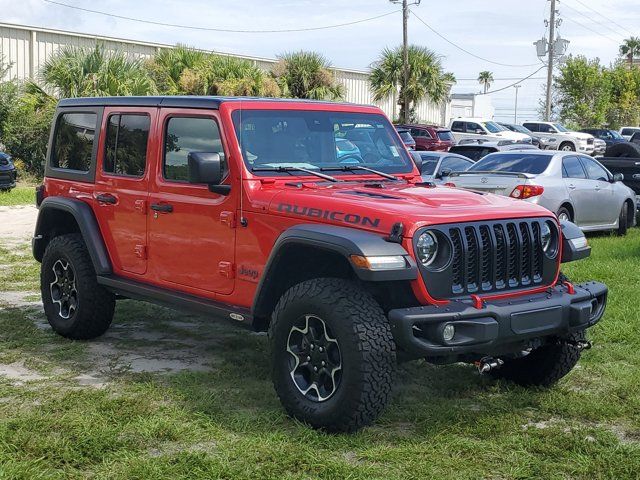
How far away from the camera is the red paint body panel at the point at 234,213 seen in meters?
5.11

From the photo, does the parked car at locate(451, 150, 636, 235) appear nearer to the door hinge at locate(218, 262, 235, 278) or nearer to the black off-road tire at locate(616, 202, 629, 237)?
the black off-road tire at locate(616, 202, 629, 237)

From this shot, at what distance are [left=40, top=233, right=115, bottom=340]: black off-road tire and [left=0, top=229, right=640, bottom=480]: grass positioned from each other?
0.51 ft

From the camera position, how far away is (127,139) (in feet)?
22.0

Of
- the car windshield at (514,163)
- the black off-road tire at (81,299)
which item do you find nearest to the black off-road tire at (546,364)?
the black off-road tire at (81,299)

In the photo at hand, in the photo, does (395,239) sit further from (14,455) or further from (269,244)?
(14,455)

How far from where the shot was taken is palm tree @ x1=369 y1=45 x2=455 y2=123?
45.2 m

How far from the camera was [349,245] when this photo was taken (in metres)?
4.77

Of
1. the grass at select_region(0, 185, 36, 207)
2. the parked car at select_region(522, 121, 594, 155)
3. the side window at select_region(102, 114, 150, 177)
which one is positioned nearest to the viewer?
the side window at select_region(102, 114, 150, 177)

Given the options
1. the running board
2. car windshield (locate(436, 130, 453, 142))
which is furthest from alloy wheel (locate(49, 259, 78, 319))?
car windshield (locate(436, 130, 453, 142))

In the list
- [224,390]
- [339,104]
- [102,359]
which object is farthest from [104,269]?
[339,104]

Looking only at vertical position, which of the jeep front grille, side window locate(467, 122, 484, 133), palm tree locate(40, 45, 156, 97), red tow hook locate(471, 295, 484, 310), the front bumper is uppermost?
palm tree locate(40, 45, 156, 97)

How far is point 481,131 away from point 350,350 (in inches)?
1343

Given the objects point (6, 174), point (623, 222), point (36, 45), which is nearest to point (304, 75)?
point (36, 45)

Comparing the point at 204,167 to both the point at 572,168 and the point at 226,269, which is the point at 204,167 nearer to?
the point at 226,269
